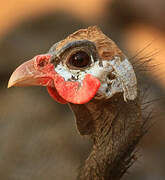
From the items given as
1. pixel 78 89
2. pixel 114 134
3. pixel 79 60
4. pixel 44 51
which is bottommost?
pixel 44 51

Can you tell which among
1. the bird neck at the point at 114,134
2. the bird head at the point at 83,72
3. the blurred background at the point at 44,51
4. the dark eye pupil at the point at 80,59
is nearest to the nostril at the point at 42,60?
the bird head at the point at 83,72

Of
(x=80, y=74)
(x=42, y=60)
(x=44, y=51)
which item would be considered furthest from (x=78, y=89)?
(x=44, y=51)

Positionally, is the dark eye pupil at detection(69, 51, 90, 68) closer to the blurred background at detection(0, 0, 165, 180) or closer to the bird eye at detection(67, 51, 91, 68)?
the bird eye at detection(67, 51, 91, 68)

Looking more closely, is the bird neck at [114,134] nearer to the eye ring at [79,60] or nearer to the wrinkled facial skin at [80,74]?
the wrinkled facial skin at [80,74]

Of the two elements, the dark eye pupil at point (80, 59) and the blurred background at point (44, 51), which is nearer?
the dark eye pupil at point (80, 59)

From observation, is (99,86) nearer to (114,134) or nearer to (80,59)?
(80,59)

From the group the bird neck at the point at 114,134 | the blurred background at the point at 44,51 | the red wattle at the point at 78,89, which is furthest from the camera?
the blurred background at the point at 44,51

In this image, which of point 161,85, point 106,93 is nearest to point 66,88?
point 106,93

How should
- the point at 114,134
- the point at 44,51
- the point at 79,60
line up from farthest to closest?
the point at 44,51, the point at 114,134, the point at 79,60
